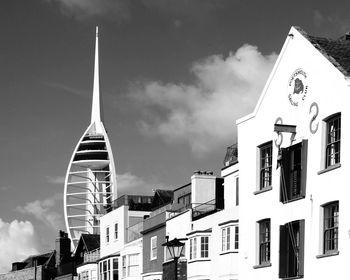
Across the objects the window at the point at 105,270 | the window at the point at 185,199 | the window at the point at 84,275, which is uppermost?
Result: the window at the point at 185,199

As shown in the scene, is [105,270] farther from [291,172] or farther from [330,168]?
[330,168]

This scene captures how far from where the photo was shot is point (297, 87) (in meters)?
39.9

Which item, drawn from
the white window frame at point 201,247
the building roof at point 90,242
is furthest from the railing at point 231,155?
the building roof at point 90,242

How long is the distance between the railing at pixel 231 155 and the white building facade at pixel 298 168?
6657 mm

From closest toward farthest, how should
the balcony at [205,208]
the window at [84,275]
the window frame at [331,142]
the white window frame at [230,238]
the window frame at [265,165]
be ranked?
the window frame at [331,142] → the window frame at [265,165] → the white window frame at [230,238] → the balcony at [205,208] → the window at [84,275]

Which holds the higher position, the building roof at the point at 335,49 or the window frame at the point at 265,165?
the building roof at the point at 335,49

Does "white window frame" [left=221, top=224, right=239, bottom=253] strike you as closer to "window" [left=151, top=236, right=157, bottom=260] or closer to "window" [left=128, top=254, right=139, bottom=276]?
"window" [left=151, top=236, right=157, bottom=260]

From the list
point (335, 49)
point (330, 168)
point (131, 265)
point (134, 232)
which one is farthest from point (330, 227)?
point (134, 232)

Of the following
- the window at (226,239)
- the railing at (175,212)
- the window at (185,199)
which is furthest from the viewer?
the window at (185,199)

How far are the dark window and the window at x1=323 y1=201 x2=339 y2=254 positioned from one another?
16.3ft

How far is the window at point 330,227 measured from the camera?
121ft

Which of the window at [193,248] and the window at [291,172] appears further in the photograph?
the window at [193,248]

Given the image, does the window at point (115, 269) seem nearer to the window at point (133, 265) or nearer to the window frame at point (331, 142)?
the window at point (133, 265)

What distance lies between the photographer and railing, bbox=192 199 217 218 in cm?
5641
